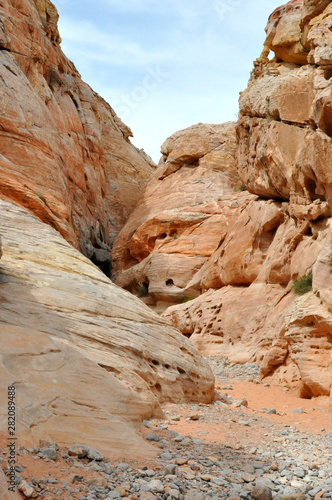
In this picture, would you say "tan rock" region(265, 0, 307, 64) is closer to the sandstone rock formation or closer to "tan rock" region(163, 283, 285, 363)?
"tan rock" region(163, 283, 285, 363)

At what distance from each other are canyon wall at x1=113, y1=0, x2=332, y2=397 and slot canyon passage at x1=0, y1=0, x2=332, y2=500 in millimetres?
74

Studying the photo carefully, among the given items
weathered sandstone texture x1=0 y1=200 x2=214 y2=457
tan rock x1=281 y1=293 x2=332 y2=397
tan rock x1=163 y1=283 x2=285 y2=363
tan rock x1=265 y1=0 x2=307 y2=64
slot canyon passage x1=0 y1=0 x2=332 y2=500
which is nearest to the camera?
slot canyon passage x1=0 y1=0 x2=332 y2=500

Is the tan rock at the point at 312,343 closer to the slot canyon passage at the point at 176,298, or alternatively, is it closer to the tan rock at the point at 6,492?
the slot canyon passage at the point at 176,298

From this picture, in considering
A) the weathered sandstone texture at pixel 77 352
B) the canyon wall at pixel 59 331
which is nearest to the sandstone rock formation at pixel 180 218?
the canyon wall at pixel 59 331

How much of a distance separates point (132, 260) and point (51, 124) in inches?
434

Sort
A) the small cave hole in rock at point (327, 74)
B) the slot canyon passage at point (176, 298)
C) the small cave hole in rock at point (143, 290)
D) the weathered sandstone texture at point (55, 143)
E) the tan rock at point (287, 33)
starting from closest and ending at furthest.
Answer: the slot canyon passage at point (176, 298)
the small cave hole in rock at point (327, 74)
the tan rock at point (287, 33)
the weathered sandstone texture at point (55, 143)
the small cave hole in rock at point (143, 290)

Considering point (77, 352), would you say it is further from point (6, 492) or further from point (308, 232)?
point (308, 232)

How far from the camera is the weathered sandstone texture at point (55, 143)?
19031 millimetres

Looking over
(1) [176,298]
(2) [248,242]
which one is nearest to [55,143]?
(1) [176,298]

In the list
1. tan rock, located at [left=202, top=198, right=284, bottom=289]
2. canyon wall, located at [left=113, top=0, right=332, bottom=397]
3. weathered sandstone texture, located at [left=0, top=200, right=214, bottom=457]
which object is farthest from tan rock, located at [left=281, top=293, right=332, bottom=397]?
tan rock, located at [left=202, top=198, right=284, bottom=289]

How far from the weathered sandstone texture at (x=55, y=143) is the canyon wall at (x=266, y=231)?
435 cm

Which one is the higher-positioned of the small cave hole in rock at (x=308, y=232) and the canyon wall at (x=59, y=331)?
the small cave hole in rock at (x=308, y=232)

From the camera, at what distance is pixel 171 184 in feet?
→ 105

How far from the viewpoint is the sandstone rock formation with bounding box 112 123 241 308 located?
2675 centimetres
